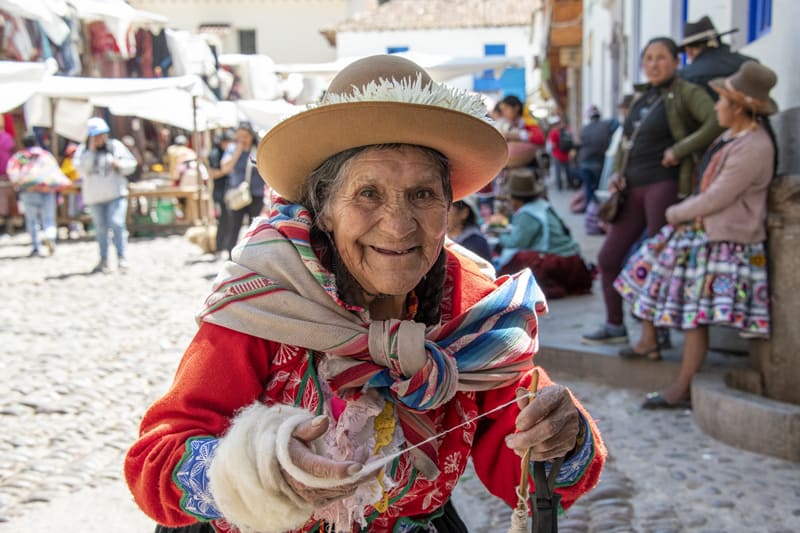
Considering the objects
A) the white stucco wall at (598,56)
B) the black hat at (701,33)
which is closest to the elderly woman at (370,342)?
the black hat at (701,33)

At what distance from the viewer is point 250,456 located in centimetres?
147

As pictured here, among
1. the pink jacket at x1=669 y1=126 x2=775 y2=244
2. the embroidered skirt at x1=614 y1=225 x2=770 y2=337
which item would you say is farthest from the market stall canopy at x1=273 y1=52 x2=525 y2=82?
the pink jacket at x1=669 y1=126 x2=775 y2=244

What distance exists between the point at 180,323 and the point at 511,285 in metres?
6.38

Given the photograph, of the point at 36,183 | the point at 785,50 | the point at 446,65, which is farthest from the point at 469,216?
the point at 36,183

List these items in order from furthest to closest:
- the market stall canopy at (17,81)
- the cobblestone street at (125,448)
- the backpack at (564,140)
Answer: the backpack at (564,140)
the market stall canopy at (17,81)
the cobblestone street at (125,448)

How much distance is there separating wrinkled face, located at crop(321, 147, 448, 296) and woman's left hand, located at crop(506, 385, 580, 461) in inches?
16.9

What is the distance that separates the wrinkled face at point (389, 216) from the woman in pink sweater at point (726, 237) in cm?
281

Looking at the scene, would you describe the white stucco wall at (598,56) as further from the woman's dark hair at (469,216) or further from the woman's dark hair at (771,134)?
the woman's dark hair at (771,134)

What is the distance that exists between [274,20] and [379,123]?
3850 cm

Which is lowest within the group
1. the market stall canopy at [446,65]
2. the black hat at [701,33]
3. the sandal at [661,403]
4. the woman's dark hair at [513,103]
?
the sandal at [661,403]

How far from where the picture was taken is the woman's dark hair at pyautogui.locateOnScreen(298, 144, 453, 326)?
77.3 inches

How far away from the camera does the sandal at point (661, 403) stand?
15.8ft

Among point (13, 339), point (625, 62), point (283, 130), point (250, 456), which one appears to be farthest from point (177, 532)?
point (625, 62)

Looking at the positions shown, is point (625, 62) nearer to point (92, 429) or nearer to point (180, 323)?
point (180, 323)
